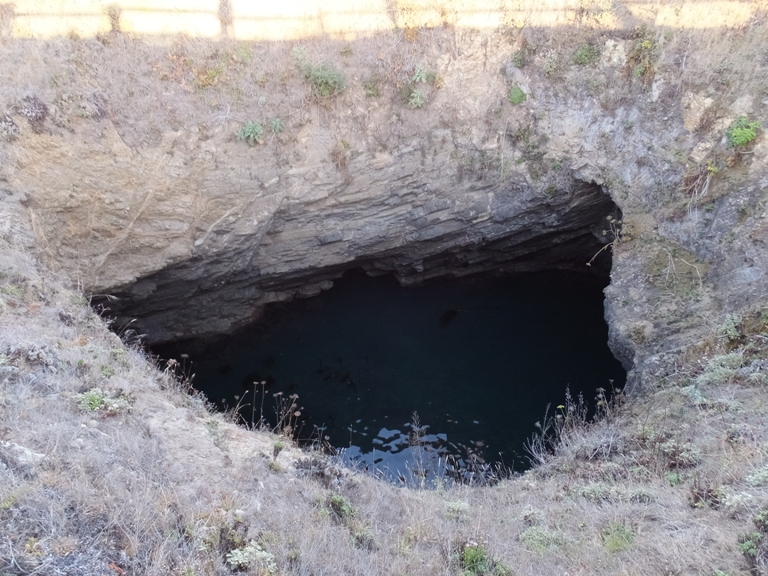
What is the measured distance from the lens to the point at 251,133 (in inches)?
391

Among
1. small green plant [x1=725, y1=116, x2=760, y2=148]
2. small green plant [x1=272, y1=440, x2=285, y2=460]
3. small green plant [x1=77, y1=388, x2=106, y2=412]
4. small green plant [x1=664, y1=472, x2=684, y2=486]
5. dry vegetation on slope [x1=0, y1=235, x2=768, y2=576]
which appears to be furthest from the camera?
small green plant [x1=725, y1=116, x2=760, y2=148]

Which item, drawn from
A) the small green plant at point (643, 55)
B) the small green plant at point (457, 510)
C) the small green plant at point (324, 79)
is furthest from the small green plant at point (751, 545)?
the small green plant at point (324, 79)

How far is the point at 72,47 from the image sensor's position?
966cm

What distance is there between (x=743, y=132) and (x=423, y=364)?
7.14 meters

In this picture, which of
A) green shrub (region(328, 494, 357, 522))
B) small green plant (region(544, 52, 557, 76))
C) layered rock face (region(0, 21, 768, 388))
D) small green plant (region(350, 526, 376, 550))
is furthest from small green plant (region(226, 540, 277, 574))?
small green plant (region(544, 52, 557, 76))

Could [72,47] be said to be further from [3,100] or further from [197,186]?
[197,186]

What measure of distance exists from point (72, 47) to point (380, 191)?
5848mm

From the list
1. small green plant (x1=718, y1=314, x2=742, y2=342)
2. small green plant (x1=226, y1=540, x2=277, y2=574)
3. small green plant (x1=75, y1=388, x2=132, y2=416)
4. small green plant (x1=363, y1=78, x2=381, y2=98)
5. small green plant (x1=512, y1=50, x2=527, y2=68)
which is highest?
small green plant (x1=512, y1=50, x2=527, y2=68)

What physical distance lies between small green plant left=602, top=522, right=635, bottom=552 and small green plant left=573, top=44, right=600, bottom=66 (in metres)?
8.24

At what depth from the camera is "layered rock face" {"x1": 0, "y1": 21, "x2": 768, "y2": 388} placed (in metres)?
8.86

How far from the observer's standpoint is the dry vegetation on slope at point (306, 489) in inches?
151

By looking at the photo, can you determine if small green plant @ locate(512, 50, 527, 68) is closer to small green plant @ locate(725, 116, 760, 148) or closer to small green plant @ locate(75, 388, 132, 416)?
small green plant @ locate(725, 116, 760, 148)

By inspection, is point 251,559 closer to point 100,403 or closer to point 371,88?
point 100,403

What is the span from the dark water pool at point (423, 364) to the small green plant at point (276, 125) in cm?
462
